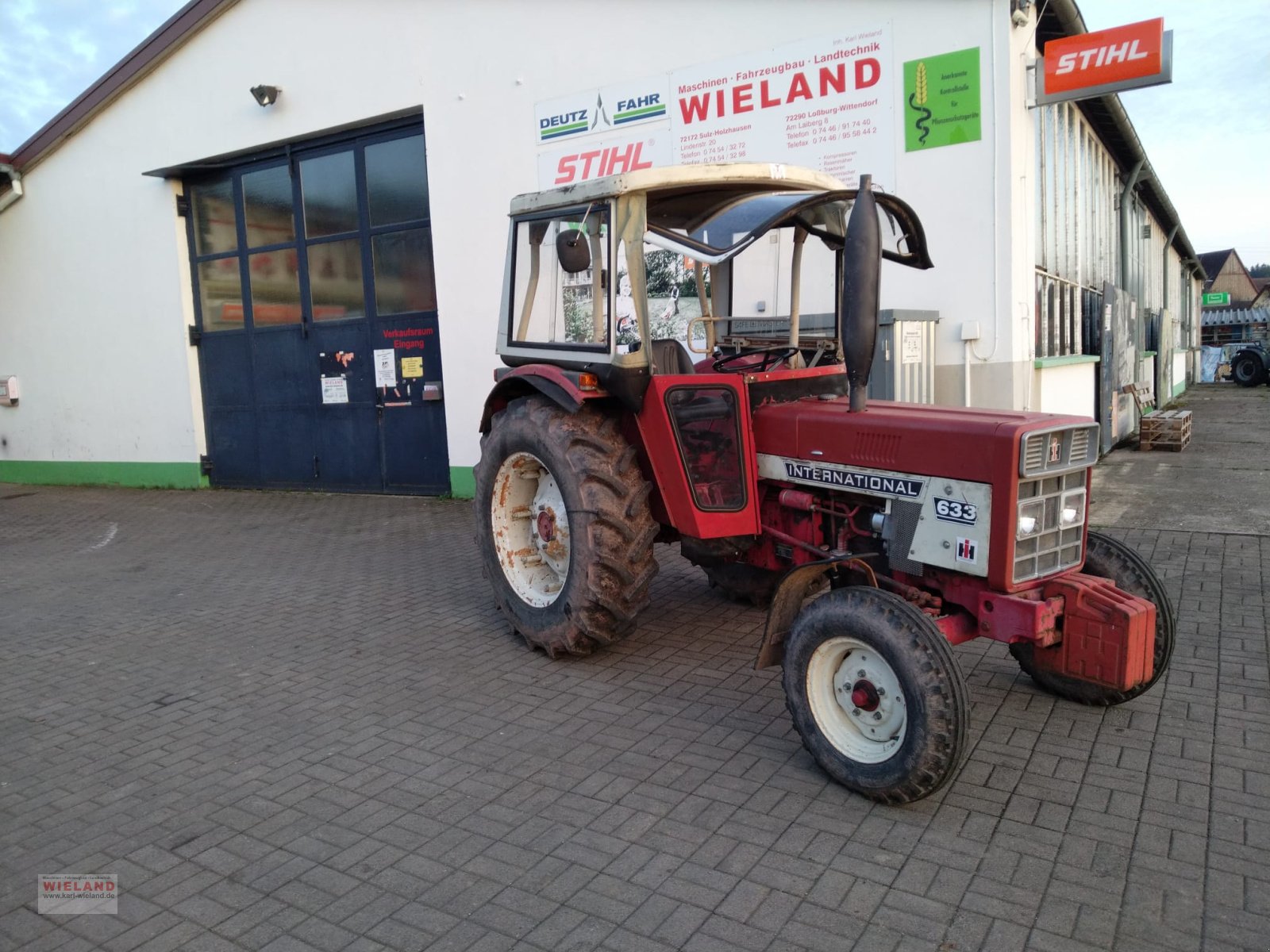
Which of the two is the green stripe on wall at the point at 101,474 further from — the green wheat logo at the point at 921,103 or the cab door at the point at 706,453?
the cab door at the point at 706,453

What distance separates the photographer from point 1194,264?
1188 inches

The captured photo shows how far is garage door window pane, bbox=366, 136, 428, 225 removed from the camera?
10445 millimetres

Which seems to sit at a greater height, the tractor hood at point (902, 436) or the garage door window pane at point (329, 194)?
the garage door window pane at point (329, 194)

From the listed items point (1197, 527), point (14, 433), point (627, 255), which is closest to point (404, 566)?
point (627, 255)

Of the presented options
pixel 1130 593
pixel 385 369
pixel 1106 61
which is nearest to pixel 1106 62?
pixel 1106 61

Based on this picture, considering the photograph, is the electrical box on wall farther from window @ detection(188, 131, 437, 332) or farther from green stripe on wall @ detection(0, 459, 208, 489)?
green stripe on wall @ detection(0, 459, 208, 489)

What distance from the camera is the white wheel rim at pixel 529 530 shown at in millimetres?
5316

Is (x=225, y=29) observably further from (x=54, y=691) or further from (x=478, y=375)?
(x=54, y=691)

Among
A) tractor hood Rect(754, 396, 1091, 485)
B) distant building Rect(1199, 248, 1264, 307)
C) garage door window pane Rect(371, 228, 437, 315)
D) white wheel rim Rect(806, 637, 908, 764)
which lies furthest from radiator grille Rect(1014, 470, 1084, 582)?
distant building Rect(1199, 248, 1264, 307)

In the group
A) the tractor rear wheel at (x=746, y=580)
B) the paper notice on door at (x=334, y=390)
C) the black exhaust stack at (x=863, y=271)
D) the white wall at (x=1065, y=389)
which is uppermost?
the black exhaust stack at (x=863, y=271)

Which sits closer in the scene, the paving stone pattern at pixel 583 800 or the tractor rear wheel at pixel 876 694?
the paving stone pattern at pixel 583 800

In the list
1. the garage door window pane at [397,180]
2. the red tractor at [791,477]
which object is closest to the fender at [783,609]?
the red tractor at [791,477]

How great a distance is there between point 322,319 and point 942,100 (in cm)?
744

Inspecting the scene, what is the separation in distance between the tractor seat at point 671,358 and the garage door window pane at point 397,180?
20.6 feet
